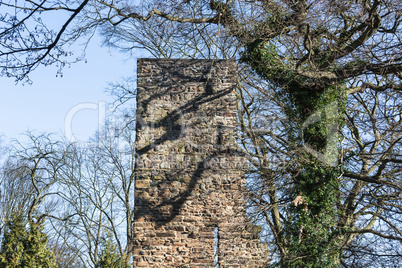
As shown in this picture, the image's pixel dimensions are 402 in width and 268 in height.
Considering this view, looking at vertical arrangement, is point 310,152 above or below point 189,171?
above

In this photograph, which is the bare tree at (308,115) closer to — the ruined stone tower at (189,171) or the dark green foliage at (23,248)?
the ruined stone tower at (189,171)

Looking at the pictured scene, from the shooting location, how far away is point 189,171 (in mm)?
8172

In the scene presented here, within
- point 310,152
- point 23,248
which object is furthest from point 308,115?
point 23,248

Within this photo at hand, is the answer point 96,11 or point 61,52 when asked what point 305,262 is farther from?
point 96,11

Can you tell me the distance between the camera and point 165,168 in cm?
816

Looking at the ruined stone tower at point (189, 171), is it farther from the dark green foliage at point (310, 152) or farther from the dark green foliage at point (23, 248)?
the dark green foliage at point (23, 248)

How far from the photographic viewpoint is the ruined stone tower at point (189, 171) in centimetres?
783

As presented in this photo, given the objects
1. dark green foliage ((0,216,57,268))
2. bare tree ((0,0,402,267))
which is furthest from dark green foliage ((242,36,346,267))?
dark green foliage ((0,216,57,268))

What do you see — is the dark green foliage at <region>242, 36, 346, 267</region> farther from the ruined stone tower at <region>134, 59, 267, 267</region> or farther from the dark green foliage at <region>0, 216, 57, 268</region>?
the dark green foliage at <region>0, 216, 57, 268</region>

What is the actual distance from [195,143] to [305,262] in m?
2.89

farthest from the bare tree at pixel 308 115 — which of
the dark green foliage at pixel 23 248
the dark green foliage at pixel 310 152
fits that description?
the dark green foliage at pixel 23 248

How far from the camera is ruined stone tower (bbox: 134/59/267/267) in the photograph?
783 cm

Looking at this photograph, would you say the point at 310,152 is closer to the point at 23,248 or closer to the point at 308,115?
the point at 308,115

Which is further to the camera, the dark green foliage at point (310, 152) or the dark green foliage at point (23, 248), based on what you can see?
the dark green foliage at point (23, 248)
